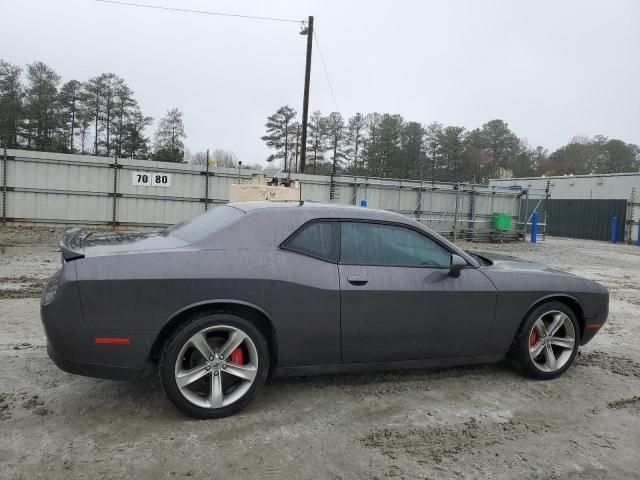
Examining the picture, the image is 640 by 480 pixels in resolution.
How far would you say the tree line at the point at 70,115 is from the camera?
1634 inches

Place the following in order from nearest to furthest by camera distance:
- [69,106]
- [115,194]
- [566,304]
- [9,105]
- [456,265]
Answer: [456,265] < [566,304] < [115,194] < [9,105] < [69,106]

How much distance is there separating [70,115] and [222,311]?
48381mm

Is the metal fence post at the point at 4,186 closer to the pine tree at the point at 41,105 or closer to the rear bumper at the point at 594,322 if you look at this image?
the rear bumper at the point at 594,322

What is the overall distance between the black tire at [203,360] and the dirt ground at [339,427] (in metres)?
0.09

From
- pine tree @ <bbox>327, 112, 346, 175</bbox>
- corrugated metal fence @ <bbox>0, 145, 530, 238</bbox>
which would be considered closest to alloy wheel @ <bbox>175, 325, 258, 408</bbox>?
corrugated metal fence @ <bbox>0, 145, 530, 238</bbox>

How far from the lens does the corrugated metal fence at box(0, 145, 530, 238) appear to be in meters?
15.5

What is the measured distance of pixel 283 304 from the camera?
129 inches

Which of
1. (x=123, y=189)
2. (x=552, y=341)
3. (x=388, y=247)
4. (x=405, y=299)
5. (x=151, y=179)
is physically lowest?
(x=552, y=341)

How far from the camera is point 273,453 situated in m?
2.83

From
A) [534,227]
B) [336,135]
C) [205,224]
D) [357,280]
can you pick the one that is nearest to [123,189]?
[205,224]

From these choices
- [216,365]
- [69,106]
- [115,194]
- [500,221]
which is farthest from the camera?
[69,106]

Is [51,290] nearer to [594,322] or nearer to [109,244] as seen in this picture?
[109,244]

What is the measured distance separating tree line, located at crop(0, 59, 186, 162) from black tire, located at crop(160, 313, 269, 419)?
4100cm

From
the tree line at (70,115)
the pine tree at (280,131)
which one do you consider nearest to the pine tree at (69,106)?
the tree line at (70,115)
